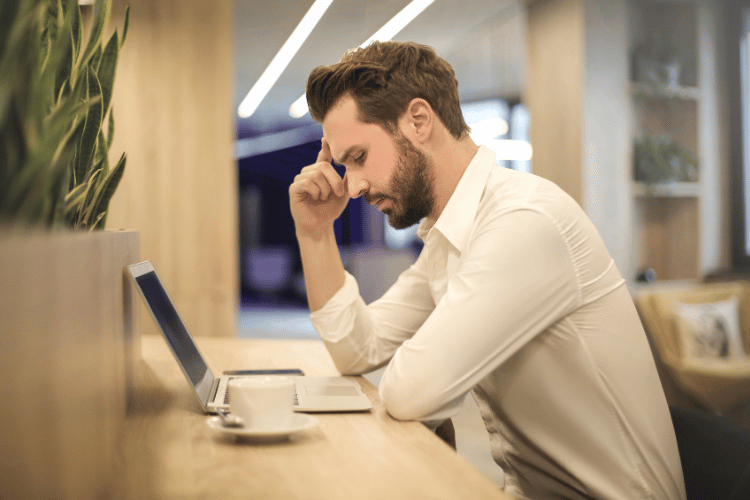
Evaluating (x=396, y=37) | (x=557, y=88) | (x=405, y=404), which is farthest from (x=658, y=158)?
(x=405, y=404)

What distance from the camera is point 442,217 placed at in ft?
4.15

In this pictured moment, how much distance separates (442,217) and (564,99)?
3133 millimetres

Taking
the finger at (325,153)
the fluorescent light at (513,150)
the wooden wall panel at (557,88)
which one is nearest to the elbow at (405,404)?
the finger at (325,153)

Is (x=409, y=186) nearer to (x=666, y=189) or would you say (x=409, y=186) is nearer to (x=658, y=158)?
(x=658, y=158)

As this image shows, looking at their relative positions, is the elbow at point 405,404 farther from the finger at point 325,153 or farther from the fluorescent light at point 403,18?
the fluorescent light at point 403,18

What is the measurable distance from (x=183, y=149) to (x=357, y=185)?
2.58 meters

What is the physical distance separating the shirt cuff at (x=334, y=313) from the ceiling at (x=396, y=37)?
298 centimetres

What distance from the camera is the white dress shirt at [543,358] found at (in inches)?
39.2

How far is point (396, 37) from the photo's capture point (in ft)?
15.0

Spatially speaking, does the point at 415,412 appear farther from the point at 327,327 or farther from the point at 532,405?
the point at 327,327

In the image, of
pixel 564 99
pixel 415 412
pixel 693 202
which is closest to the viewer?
pixel 415 412

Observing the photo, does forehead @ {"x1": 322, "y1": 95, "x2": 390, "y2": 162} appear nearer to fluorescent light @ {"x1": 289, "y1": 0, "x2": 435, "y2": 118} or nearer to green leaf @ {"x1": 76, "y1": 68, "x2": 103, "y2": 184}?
green leaf @ {"x1": 76, "y1": 68, "x2": 103, "y2": 184}

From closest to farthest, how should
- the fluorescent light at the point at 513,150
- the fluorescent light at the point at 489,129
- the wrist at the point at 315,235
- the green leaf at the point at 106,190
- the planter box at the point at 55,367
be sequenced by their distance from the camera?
1. the planter box at the point at 55,367
2. the green leaf at the point at 106,190
3. the wrist at the point at 315,235
4. the fluorescent light at the point at 513,150
5. the fluorescent light at the point at 489,129

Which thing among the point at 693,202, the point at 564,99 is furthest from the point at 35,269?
the point at 693,202
